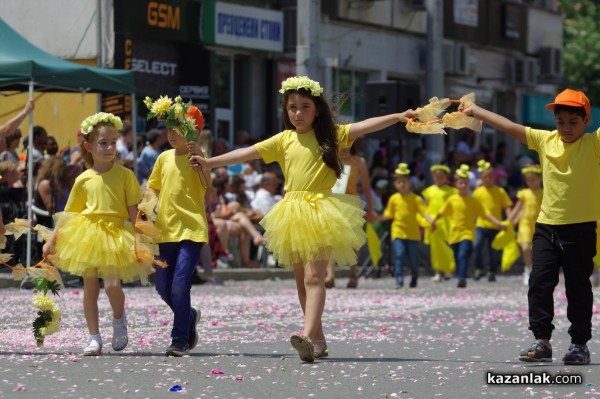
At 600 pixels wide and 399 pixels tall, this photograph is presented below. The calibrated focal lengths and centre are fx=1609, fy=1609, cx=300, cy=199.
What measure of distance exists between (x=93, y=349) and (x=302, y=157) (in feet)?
6.15

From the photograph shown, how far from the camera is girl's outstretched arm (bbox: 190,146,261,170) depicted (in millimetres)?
10469

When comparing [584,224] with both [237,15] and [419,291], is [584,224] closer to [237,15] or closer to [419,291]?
[419,291]

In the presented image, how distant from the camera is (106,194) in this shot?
10836 millimetres

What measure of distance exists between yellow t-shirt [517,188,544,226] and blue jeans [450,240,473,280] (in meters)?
0.90

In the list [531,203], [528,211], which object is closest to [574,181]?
[531,203]

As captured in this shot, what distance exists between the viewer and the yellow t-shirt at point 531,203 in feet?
73.5

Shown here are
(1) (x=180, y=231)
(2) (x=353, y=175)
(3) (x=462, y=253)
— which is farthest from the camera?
(3) (x=462, y=253)

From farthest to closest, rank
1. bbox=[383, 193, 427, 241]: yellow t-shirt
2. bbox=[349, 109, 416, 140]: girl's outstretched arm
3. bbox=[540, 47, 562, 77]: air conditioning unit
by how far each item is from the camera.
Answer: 1. bbox=[540, 47, 562, 77]: air conditioning unit
2. bbox=[383, 193, 427, 241]: yellow t-shirt
3. bbox=[349, 109, 416, 140]: girl's outstretched arm

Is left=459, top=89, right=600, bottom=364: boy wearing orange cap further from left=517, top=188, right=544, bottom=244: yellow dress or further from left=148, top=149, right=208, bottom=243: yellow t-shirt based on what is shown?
left=517, top=188, right=544, bottom=244: yellow dress

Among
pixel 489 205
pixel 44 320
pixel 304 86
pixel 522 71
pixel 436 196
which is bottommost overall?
pixel 44 320

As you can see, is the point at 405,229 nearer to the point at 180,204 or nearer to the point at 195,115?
the point at 195,115

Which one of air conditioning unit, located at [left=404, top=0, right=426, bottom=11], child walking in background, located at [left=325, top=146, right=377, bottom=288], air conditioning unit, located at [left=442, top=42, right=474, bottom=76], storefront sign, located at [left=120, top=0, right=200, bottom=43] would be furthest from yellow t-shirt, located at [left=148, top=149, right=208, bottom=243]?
air conditioning unit, located at [left=442, top=42, right=474, bottom=76]

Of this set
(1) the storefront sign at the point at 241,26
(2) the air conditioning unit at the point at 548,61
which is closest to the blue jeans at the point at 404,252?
(1) the storefront sign at the point at 241,26

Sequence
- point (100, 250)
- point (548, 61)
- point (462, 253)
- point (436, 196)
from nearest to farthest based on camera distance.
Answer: point (100, 250)
point (462, 253)
point (436, 196)
point (548, 61)
